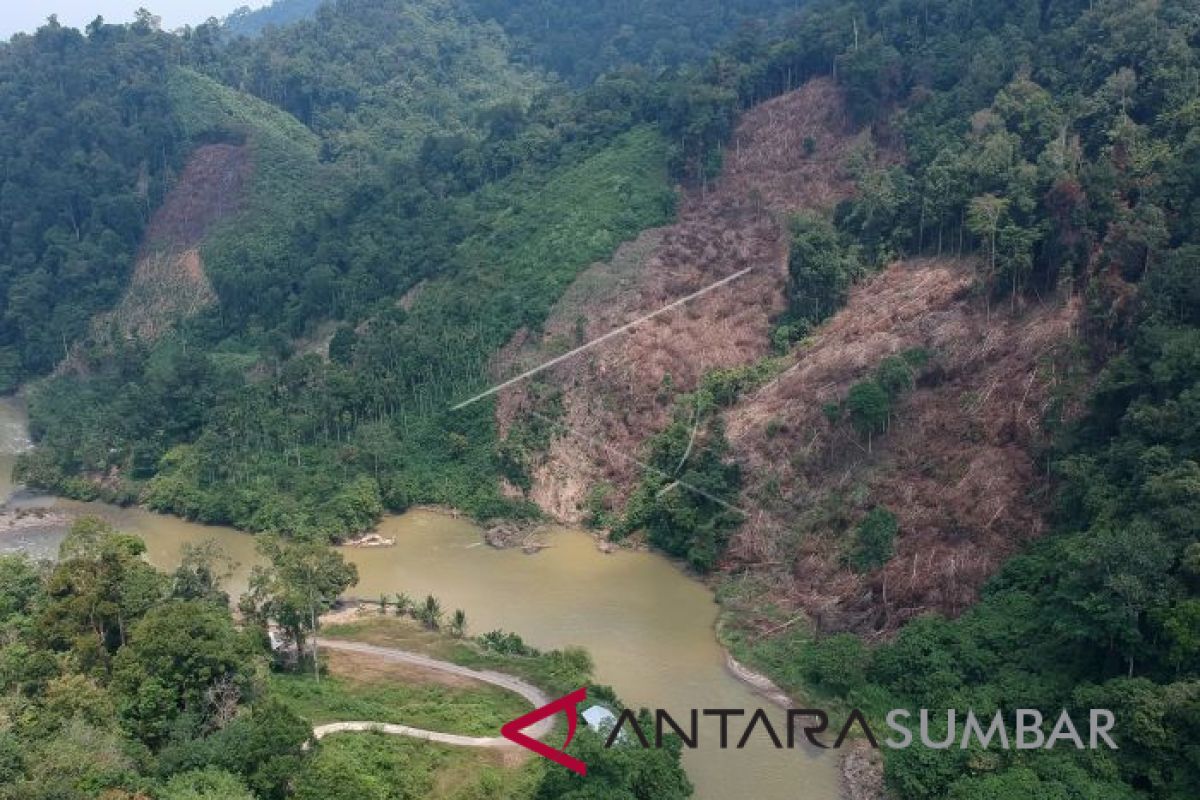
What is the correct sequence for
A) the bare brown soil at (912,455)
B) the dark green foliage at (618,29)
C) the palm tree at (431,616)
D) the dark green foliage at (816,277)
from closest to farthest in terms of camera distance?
the bare brown soil at (912,455) < the palm tree at (431,616) < the dark green foliage at (816,277) < the dark green foliage at (618,29)

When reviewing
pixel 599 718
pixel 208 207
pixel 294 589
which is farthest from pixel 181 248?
pixel 599 718

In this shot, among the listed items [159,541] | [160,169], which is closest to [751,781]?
[159,541]

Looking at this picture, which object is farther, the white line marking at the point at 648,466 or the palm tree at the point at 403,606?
the white line marking at the point at 648,466

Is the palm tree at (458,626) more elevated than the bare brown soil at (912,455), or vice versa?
the bare brown soil at (912,455)

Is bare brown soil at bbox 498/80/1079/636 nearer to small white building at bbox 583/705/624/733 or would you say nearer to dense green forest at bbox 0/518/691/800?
small white building at bbox 583/705/624/733

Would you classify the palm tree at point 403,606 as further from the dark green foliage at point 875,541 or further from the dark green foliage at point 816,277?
the dark green foliage at point 816,277

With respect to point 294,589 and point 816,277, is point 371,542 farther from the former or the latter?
point 816,277

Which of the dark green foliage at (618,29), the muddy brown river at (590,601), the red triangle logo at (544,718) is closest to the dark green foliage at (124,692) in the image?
the red triangle logo at (544,718)
